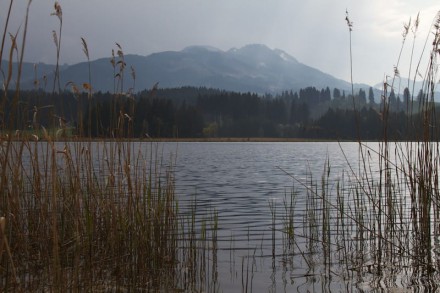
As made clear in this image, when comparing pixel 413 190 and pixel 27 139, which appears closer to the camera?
pixel 27 139

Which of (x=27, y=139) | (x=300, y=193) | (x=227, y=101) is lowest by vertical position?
(x=300, y=193)

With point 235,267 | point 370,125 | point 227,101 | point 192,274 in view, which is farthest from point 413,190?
point 227,101

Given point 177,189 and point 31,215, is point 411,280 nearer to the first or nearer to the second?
point 31,215

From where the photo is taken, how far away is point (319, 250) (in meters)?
8.00

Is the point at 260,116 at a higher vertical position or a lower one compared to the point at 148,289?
higher

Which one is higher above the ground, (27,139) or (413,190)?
(27,139)

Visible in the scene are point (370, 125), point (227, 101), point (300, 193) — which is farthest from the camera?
point (227, 101)

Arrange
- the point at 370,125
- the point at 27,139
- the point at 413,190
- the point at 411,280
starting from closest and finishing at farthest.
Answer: the point at 27,139 → the point at 411,280 → the point at 413,190 → the point at 370,125

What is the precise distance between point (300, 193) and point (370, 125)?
364 ft

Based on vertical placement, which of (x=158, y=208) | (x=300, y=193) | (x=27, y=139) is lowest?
(x=300, y=193)

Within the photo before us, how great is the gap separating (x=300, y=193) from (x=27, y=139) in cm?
1452

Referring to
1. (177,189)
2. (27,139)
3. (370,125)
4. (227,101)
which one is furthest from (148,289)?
(227,101)

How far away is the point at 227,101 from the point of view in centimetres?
13850

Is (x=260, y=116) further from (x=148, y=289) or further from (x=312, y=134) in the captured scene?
(x=148, y=289)
